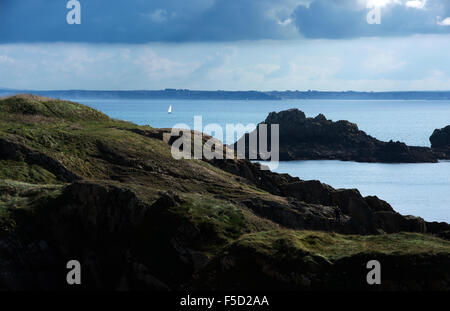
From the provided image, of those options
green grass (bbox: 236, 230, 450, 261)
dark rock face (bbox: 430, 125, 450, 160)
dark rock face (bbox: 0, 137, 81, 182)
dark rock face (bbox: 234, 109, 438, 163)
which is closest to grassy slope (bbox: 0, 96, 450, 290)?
green grass (bbox: 236, 230, 450, 261)

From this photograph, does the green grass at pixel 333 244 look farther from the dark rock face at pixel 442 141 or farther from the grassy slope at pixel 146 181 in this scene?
the dark rock face at pixel 442 141

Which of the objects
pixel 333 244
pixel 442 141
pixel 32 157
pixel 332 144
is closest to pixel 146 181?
pixel 32 157

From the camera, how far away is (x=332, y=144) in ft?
408

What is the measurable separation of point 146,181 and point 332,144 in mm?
85896

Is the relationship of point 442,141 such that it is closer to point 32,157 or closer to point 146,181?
point 146,181

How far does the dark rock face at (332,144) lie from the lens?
4614 inches

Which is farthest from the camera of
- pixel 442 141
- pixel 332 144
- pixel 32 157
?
pixel 442 141

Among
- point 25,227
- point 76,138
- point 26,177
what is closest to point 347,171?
point 76,138

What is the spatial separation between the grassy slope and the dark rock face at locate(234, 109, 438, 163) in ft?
221

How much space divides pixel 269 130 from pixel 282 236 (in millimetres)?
107382

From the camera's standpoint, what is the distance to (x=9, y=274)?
1012 inches

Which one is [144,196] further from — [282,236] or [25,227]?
[282,236]

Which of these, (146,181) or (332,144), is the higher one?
(332,144)

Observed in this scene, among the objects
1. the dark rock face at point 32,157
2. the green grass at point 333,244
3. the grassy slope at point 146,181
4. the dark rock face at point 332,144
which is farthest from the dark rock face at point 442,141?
the green grass at point 333,244
